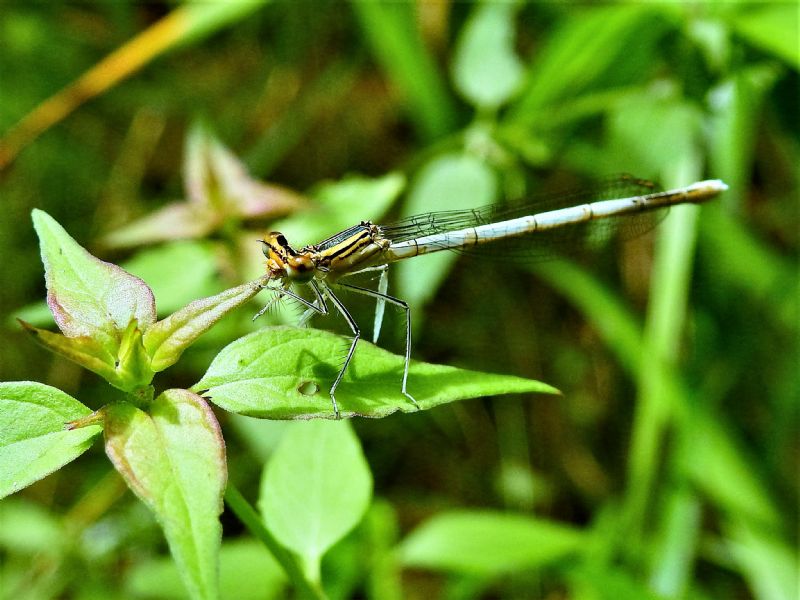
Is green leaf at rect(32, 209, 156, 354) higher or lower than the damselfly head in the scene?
lower

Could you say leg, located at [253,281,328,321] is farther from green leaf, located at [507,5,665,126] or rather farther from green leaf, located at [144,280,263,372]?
green leaf, located at [507,5,665,126]

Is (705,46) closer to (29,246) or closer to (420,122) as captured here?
(420,122)

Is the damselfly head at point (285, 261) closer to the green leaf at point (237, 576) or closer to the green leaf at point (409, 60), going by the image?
the green leaf at point (237, 576)

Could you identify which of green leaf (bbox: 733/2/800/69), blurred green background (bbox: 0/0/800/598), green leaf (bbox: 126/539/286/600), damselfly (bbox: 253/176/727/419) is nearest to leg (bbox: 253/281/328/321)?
damselfly (bbox: 253/176/727/419)

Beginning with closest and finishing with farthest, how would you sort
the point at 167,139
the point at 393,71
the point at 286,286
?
the point at 286,286, the point at 393,71, the point at 167,139

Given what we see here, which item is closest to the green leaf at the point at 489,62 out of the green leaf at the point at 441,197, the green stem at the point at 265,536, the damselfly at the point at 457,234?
the green leaf at the point at 441,197

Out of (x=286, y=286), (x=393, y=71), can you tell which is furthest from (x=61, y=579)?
(x=393, y=71)
